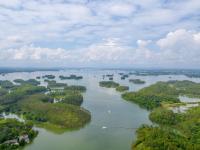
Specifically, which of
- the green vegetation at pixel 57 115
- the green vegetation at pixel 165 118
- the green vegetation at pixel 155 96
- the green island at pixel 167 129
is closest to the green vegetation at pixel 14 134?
the green vegetation at pixel 57 115

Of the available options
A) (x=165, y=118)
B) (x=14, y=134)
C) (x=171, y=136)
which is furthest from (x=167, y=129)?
(x=14, y=134)

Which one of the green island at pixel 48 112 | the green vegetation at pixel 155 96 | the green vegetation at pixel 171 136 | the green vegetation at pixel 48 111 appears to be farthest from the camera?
the green vegetation at pixel 155 96

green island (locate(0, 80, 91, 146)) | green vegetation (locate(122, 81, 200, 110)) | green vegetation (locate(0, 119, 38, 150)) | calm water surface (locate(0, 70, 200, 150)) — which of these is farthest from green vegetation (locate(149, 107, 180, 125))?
green vegetation (locate(0, 119, 38, 150))

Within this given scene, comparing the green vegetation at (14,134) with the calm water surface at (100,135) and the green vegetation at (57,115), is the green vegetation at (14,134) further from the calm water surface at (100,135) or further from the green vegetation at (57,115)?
the green vegetation at (57,115)

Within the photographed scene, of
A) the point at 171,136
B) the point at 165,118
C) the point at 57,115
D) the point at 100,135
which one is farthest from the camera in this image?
the point at 57,115

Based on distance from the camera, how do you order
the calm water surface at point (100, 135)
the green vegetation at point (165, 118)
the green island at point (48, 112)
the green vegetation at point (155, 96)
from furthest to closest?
the green vegetation at point (155, 96)
the green vegetation at point (165, 118)
the green island at point (48, 112)
the calm water surface at point (100, 135)

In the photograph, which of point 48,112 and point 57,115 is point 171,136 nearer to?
point 57,115

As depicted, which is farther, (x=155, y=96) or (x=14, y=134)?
(x=155, y=96)
